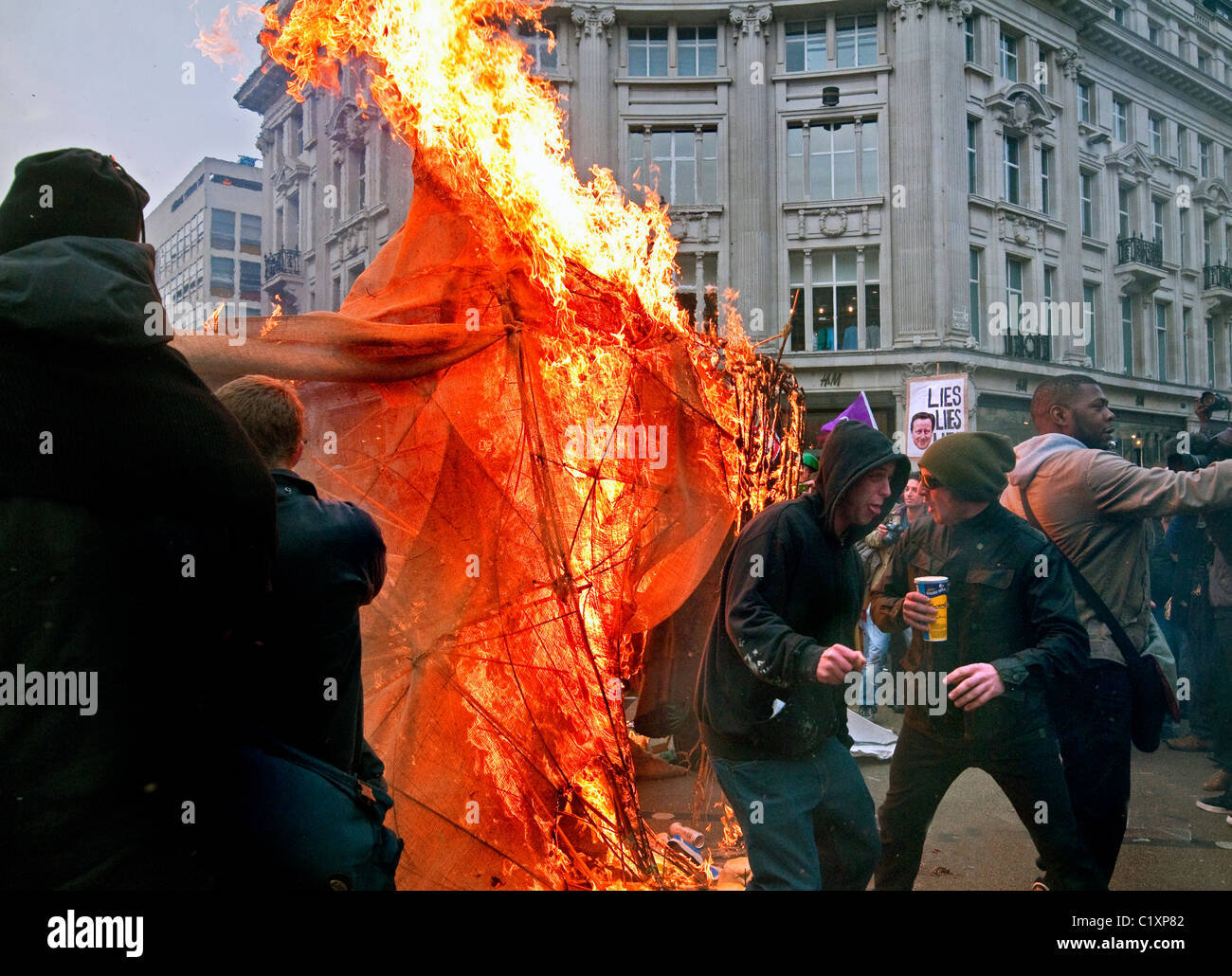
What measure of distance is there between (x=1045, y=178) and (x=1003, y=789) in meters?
6.54

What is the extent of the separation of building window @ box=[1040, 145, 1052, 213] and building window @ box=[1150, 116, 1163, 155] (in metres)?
0.92

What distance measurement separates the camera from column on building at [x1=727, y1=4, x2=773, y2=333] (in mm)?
8453

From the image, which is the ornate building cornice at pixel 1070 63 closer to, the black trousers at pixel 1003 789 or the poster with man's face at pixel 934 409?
the poster with man's face at pixel 934 409

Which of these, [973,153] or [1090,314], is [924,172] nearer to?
[973,153]

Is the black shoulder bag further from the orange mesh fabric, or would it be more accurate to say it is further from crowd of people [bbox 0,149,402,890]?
crowd of people [bbox 0,149,402,890]

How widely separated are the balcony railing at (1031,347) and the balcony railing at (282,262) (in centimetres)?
684

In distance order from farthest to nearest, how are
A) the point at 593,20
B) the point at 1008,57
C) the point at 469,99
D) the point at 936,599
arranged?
the point at 593,20 → the point at 1008,57 → the point at 469,99 → the point at 936,599

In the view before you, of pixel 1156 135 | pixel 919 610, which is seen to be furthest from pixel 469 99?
pixel 1156 135

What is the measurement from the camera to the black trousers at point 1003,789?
2.91m

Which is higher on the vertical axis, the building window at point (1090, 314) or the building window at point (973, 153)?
the building window at point (973, 153)

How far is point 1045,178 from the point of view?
24.4 ft

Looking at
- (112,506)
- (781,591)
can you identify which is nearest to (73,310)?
(112,506)

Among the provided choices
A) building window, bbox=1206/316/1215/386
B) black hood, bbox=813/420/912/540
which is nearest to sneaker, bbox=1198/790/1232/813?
black hood, bbox=813/420/912/540

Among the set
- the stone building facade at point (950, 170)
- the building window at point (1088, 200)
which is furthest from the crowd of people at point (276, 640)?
the building window at point (1088, 200)
